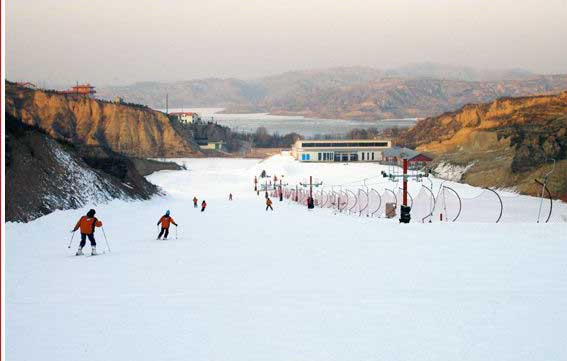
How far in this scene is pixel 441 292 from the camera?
9.78 meters

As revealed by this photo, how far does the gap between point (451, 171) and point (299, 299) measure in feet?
224

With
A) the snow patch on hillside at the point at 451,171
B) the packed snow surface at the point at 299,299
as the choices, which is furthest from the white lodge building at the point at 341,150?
the packed snow surface at the point at 299,299

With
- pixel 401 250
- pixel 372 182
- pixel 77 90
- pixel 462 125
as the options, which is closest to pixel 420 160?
pixel 372 182

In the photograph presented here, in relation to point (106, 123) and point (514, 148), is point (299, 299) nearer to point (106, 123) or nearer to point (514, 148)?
point (514, 148)

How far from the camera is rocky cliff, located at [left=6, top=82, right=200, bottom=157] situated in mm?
137462

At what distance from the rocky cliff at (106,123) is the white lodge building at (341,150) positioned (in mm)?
45327

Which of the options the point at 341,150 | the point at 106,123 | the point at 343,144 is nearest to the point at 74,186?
the point at 341,150

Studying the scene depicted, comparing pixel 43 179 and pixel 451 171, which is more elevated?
pixel 43 179

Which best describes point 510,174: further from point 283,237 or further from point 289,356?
point 289,356

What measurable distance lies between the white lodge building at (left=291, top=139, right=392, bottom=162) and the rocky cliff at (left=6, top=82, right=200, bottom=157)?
45327 mm

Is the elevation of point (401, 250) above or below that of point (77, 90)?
below

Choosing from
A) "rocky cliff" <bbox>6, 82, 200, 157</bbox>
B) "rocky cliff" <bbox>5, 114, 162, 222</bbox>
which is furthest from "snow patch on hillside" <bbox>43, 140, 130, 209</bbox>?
"rocky cliff" <bbox>6, 82, 200, 157</bbox>

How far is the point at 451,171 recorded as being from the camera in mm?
75062

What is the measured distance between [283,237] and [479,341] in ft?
39.9
